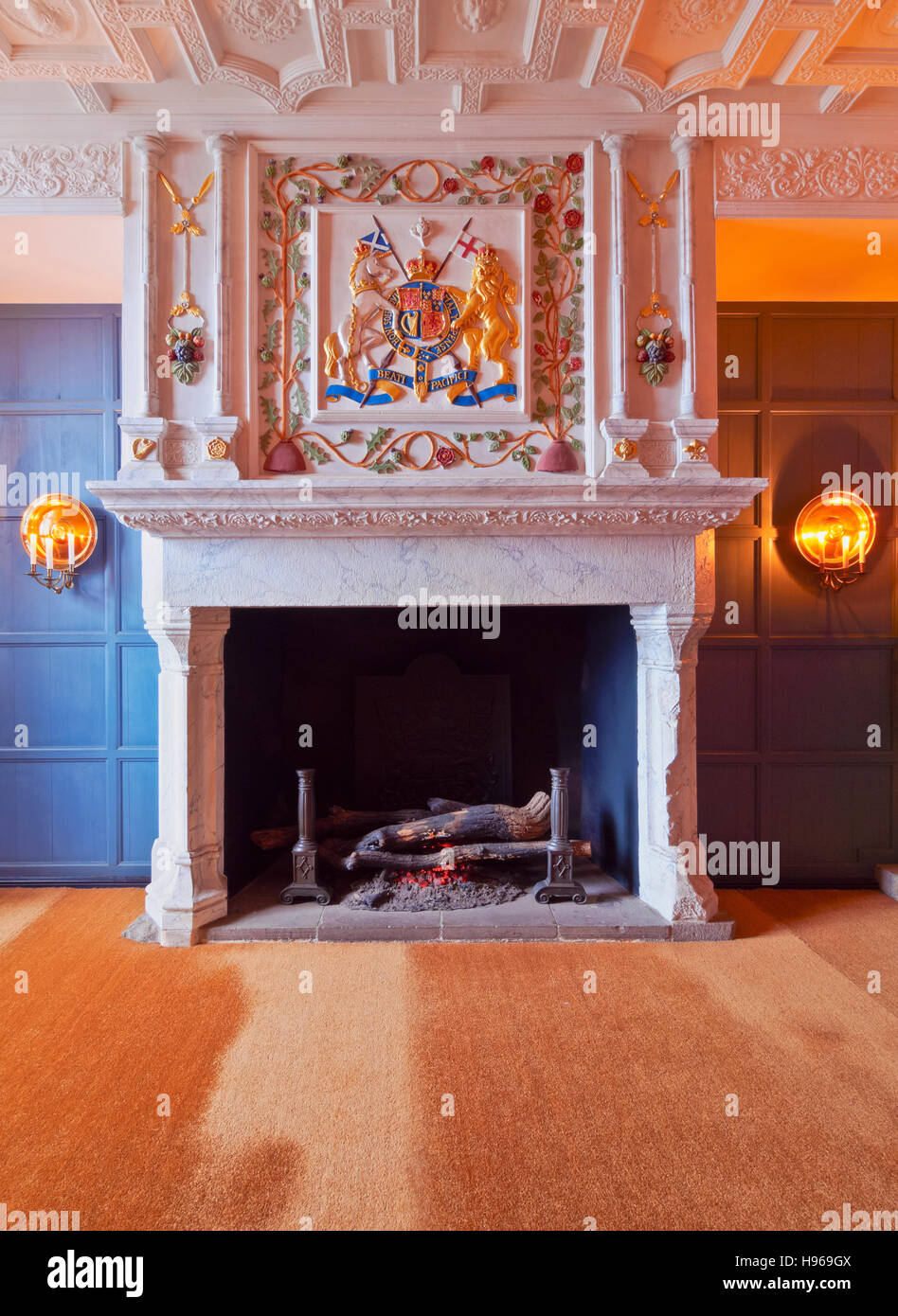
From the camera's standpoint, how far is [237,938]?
3.52 meters

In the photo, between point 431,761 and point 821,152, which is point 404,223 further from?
point 431,761

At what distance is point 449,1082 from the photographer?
96.0 inches

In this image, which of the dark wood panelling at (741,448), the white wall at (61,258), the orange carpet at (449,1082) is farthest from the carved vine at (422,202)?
the orange carpet at (449,1082)

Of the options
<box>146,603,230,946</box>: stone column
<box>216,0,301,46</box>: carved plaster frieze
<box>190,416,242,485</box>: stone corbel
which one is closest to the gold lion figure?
<box>190,416,242,485</box>: stone corbel

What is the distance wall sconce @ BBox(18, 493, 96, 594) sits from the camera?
418cm

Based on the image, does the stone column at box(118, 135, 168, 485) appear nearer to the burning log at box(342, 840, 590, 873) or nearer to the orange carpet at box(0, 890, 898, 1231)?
the burning log at box(342, 840, 590, 873)

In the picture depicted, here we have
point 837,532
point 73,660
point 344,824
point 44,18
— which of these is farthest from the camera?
point 73,660

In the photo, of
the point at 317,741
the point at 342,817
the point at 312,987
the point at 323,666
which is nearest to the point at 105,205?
the point at 323,666

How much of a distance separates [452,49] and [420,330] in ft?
3.71

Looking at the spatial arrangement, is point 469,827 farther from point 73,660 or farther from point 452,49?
point 452,49

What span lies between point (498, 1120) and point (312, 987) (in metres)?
1.09

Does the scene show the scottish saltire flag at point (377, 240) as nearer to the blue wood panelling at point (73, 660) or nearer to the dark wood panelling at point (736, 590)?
the blue wood panelling at point (73, 660)

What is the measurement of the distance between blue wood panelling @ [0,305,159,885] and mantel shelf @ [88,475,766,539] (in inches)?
46.6

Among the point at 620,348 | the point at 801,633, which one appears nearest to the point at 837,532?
Answer: the point at 801,633
